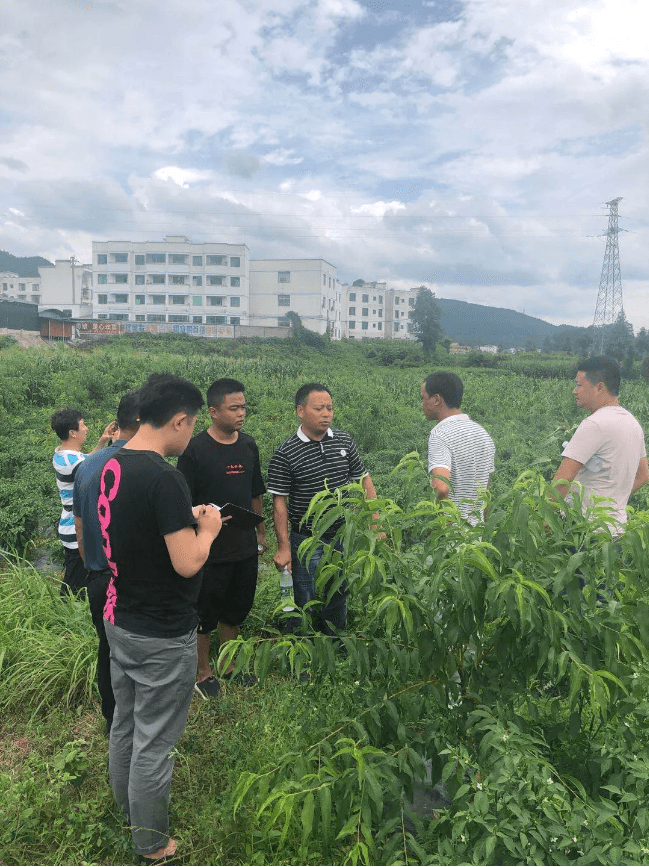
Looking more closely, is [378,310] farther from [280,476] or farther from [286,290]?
[280,476]

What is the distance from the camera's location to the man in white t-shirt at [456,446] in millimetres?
3398

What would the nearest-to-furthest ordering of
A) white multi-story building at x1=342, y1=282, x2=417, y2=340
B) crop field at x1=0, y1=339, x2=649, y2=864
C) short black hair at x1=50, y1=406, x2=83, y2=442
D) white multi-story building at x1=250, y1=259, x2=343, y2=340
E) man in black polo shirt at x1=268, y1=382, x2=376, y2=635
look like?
crop field at x1=0, y1=339, x2=649, y2=864
man in black polo shirt at x1=268, y1=382, x2=376, y2=635
short black hair at x1=50, y1=406, x2=83, y2=442
white multi-story building at x1=250, y1=259, x2=343, y2=340
white multi-story building at x1=342, y1=282, x2=417, y2=340

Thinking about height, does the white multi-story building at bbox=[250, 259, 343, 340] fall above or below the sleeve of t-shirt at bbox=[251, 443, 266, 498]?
above

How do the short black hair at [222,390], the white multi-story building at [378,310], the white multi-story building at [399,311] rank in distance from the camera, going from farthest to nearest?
the white multi-story building at [399,311] < the white multi-story building at [378,310] < the short black hair at [222,390]

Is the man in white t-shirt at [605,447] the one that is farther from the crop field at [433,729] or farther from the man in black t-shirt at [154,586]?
the man in black t-shirt at [154,586]

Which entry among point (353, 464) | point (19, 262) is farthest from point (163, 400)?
point (19, 262)

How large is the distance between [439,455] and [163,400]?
166 cm

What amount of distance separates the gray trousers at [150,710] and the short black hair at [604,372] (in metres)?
2.43

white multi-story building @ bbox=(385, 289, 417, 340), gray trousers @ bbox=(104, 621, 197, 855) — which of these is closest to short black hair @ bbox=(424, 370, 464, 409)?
gray trousers @ bbox=(104, 621, 197, 855)

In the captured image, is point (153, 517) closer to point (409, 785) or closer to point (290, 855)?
point (409, 785)

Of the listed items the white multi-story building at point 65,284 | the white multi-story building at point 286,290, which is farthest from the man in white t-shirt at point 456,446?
the white multi-story building at point 65,284

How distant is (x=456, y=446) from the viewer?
3414mm

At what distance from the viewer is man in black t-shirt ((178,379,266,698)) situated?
3525mm

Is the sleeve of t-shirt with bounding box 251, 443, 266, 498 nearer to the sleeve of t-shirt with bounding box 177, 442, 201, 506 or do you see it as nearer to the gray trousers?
the sleeve of t-shirt with bounding box 177, 442, 201, 506
